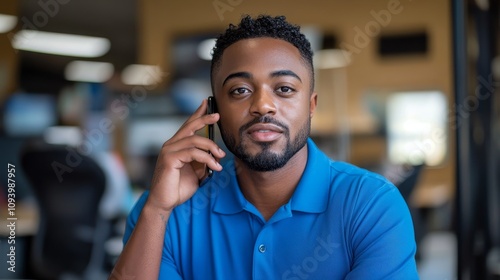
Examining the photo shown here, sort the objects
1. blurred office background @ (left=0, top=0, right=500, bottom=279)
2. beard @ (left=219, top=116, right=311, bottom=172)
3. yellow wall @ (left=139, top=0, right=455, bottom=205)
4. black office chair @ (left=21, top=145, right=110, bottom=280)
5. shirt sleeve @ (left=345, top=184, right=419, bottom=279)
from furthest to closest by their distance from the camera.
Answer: yellow wall @ (left=139, top=0, right=455, bottom=205)
blurred office background @ (left=0, top=0, right=500, bottom=279)
black office chair @ (left=21, top=145, right=110, bottom=280)
beard @ (left=219, top=116, right=311, bottom=172)
shirt sleeve @ (left=345, top=184, right=419, bottom=279)

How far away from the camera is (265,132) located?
132cm

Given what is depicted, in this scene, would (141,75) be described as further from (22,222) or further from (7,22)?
(22,222)

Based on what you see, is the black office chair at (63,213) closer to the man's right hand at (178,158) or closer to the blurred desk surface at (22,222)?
the blurred desk surface at (22,222)

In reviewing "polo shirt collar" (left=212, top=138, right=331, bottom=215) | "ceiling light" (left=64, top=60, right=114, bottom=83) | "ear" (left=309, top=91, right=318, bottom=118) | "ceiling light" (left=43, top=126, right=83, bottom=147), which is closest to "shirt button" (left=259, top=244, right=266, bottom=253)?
"polo shirt collar" (left=212, top=138, right=331, bottom=215)

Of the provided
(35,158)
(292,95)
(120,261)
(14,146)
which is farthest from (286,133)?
(14,146)

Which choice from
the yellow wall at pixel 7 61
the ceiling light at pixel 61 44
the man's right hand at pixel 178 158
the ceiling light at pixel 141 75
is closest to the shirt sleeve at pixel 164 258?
the man's right hand at pixel 178 158

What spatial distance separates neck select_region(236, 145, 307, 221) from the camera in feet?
4.63

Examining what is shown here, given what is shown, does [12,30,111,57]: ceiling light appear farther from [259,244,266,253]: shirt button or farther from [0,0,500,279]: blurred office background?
[259,244,266,253]: shirt button

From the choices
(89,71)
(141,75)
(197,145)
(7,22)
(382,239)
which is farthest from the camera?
(89,71)

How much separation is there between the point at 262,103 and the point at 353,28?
6.38 metres

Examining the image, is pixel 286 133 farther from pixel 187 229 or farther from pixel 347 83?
pixel 347 83

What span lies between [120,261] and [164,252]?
5.0 inches

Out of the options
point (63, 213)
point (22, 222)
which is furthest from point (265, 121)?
point (22, 222)

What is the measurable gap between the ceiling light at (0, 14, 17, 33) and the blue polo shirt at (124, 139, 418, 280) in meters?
6.05
